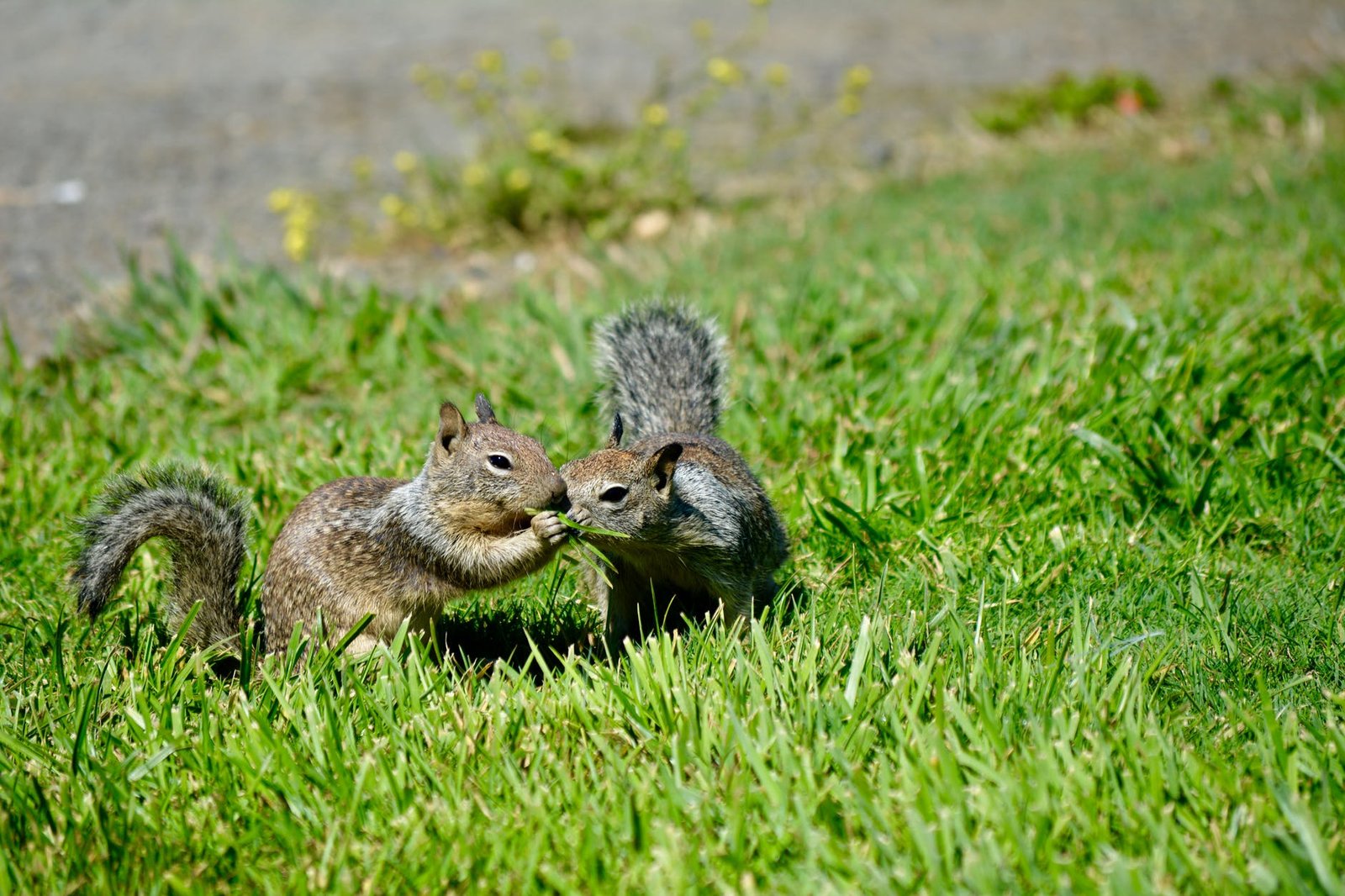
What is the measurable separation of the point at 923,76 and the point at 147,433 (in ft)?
24.1

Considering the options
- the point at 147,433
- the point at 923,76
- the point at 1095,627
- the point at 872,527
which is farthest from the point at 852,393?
the point at 923,76

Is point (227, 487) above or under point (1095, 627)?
above

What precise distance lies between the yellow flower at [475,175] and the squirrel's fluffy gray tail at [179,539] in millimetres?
3906

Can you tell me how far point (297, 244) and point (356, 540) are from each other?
10.7 ft

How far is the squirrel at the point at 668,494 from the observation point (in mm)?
3141

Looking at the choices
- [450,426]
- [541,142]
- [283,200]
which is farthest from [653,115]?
[450,426]

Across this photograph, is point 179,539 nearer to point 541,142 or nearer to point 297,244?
point 297,244

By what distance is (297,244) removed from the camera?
611 centimetres

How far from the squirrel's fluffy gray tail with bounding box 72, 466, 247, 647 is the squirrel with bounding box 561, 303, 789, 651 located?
879mm

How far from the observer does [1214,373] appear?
4090 millimetres

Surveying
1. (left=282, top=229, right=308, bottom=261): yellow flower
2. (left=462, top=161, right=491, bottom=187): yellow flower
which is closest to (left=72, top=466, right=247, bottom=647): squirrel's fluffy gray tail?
(left=282, top=229, right=308, bottom=261): yellow flower

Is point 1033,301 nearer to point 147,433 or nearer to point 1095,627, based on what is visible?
point 1095,627

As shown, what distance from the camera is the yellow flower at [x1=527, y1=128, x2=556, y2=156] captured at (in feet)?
22.3

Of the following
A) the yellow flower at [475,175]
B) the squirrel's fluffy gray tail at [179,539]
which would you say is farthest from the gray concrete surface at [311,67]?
the squirrel's fluffy gray tail at [179,539]
